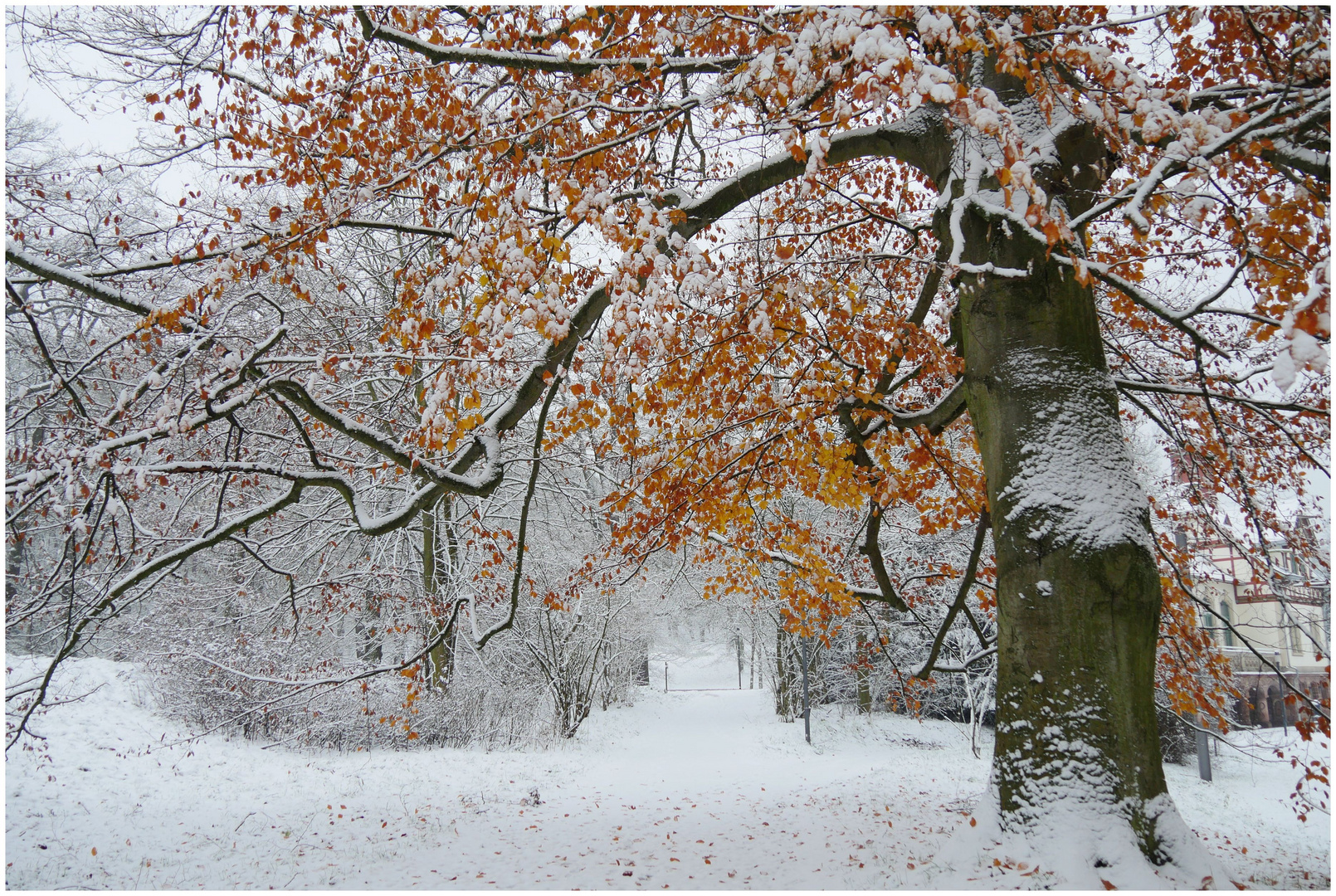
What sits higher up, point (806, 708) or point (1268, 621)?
point (1268, 621)

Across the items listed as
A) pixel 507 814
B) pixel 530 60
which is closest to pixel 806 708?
pixel 507 814

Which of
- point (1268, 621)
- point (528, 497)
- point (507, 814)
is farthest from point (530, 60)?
point (1268, 621)

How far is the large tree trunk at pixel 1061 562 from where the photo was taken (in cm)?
321

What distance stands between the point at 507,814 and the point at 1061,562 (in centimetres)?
647

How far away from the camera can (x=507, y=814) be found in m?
7.37

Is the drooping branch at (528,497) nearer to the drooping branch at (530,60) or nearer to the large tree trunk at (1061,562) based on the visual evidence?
the drooping branch at (530,60)

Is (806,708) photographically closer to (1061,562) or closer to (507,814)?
(507,814)

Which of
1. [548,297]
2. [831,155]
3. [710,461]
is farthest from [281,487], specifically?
[831,155]

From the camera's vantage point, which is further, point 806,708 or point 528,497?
point 806,708

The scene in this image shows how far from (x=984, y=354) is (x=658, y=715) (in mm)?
16278

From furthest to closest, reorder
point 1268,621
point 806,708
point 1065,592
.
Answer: point 1268,621, point 806,708, point 1065,592

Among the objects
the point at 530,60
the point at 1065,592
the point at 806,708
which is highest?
the point at 530,60

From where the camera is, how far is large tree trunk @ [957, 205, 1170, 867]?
321 cm

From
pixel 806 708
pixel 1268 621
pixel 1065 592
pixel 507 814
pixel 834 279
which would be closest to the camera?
pixel 1065 592
